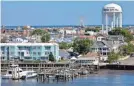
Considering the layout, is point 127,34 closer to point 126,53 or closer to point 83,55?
point 126,53

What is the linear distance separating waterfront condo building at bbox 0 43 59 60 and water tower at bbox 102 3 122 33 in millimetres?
33910

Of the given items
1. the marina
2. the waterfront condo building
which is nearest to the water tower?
the waterfront condo building

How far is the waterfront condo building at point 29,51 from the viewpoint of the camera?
35875 mm

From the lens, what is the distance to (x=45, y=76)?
1125 inches

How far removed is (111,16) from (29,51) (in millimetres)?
37218

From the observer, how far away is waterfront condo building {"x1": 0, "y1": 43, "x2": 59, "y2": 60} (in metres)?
35.9

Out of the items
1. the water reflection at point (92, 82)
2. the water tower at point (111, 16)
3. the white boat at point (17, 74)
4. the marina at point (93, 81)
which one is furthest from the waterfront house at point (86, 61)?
the water tower at point (111, 16)

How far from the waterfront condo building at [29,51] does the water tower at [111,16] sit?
33.9 m

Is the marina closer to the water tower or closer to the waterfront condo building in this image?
the waterfront condo building

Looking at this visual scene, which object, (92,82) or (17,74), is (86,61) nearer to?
(17,74)

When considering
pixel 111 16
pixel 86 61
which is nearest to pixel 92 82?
pixel 86 61

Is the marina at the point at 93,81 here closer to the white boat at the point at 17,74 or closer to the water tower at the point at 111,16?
the white boat at the point at 17,74

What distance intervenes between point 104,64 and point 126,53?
6.50 metres

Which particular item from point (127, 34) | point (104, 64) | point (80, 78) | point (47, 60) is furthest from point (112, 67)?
point (127, 34)
